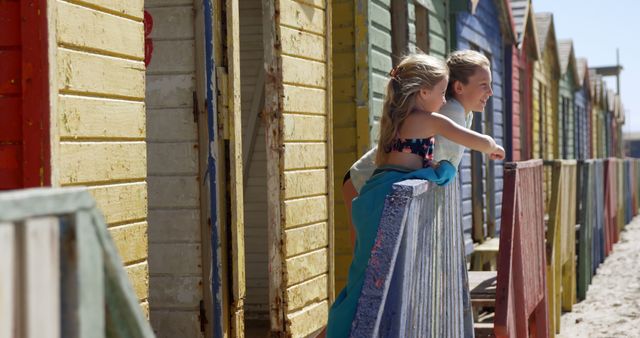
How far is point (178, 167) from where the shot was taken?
5.14 meters

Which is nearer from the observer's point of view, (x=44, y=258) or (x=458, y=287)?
(x=44, y=258)

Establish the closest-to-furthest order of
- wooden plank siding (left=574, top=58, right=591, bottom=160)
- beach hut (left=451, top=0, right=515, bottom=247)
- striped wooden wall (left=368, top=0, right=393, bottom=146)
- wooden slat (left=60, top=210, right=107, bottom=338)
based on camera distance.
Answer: wooden slat (left=60, top=210, right=107, bottom=338)
striped wooden wall (left=368, top=0, right=393, bottom=146)
beach hut (left=451, top=0, right=515, bottom=247)
wooden plank siding (left=574, top=58, right=591, bottom=160)

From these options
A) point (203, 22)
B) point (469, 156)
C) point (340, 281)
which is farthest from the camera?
point (469, 156)

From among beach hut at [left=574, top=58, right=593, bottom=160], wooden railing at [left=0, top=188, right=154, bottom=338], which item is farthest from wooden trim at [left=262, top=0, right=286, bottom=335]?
beach hut at [left=574, top=58, right=593, bottom=160]

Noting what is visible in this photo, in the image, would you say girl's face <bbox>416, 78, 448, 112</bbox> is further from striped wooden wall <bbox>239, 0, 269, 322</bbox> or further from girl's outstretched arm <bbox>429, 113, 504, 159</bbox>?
striped wooden wall <bbox>239, 0, 269, 322</bbox>

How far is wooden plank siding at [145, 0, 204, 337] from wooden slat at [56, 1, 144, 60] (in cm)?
87

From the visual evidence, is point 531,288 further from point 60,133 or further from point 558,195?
point 60,133

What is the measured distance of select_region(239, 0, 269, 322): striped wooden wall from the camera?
8.09m

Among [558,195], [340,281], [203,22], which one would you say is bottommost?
[340,281]

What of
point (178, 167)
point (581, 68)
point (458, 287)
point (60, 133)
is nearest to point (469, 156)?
point (178, 167)

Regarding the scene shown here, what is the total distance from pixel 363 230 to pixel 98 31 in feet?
4.32

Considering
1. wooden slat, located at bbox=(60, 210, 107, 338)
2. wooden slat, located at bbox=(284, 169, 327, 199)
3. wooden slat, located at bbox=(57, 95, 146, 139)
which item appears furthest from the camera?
wooden slat, located at bbox=(284, 169, 327, 199)

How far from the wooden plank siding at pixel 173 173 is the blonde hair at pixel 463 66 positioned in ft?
4.37

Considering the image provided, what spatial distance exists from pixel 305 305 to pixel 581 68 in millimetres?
22930
